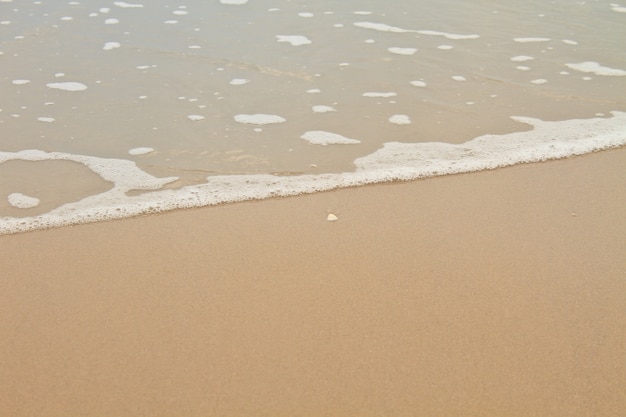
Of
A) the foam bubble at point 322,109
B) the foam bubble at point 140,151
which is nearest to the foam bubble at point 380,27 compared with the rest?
the foam bubble at point 322,109

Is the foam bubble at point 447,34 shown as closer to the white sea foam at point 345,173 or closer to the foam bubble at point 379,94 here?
the foam bubble at point 379,94

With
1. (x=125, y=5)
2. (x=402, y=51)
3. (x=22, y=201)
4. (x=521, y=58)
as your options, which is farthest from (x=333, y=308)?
(x=125, y=5)

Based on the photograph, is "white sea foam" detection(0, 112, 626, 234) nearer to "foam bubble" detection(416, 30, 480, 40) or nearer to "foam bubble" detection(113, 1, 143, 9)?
"foam bubble" detection(416, 30, 480, 40)

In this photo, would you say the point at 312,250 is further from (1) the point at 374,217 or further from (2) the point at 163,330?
(2) the point at 163,330

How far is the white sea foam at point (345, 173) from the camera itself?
358 centimetres

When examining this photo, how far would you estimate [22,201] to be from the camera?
3.66 meters

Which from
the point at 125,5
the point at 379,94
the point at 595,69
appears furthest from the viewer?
the point at 125,5

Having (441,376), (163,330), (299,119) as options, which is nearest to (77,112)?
(299,119)

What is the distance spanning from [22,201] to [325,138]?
182 centimetres

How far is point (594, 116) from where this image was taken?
4.65 m

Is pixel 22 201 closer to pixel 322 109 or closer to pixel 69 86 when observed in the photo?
pixel 69 86

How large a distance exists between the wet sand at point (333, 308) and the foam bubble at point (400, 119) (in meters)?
0.94

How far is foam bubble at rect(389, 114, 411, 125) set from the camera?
15.0 ft

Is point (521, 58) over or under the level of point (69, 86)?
over
